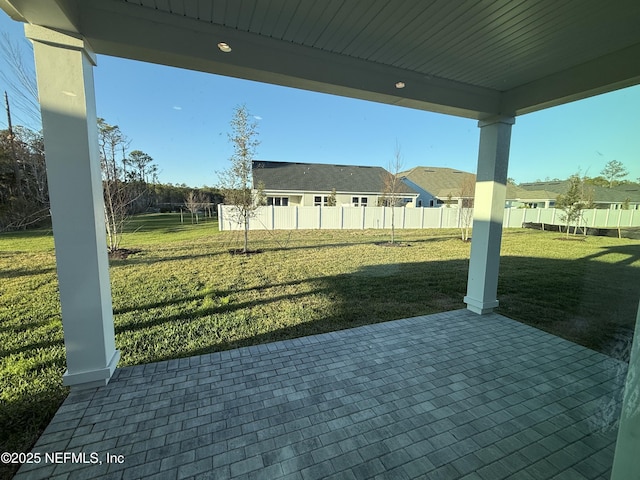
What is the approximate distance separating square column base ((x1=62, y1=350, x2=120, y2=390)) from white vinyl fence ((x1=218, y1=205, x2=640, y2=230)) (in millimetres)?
10037

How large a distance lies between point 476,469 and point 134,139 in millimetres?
9645

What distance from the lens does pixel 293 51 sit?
7.97 feet

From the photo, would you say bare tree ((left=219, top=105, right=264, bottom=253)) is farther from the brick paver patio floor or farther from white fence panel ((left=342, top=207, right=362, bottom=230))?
white fence panel ((left=342, top=207, right=362, bottom=230))

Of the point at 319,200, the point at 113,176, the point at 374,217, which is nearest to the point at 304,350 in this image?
the point at 113,176

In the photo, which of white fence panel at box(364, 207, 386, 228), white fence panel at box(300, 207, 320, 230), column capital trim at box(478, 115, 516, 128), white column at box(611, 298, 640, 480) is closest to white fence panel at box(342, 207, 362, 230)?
white fence panel at box(364, 207, 386, 228)

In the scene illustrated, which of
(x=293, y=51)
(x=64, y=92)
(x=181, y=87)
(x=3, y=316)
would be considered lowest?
(x=3, y=316)

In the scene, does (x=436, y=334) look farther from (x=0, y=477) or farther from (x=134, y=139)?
(x=134, y=139)

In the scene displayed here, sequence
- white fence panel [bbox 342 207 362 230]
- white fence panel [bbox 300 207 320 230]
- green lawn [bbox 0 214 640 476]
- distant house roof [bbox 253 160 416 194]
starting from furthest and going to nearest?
distant house roof [bbox 253 160 416 194] → white fence panel [bbox 342 207 362 230] → white fence panel [bbox 300 207 320 230] → green lawn [bbox 0 214 640 476]

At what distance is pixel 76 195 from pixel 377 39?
2.82 m

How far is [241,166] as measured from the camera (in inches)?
325

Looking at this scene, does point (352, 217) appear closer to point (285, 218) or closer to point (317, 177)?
point (285, 218)

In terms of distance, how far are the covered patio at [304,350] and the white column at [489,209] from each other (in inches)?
27.6

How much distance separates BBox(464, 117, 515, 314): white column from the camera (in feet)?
11.5

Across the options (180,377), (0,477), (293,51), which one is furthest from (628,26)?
(0,477)
